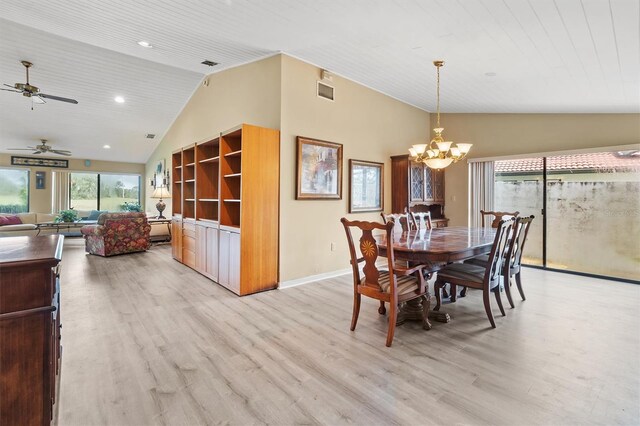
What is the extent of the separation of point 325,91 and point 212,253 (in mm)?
2974

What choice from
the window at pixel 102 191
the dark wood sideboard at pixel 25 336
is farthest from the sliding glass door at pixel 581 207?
the window at pixel 102 191

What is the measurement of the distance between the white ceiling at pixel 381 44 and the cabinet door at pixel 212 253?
104 inches

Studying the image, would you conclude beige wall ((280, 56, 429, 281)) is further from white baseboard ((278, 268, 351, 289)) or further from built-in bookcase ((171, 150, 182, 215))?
built-in bookcase ((171, 150, 182, 215))

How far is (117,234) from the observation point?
6.25 meters

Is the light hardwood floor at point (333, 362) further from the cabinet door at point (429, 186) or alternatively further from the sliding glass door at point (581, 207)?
the cabinet door at point (429, 186)

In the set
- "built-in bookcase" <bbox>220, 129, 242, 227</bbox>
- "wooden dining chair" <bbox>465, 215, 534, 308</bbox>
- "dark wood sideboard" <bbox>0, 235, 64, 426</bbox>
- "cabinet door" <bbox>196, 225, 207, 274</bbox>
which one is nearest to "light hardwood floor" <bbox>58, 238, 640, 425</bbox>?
"wooden dining chair" <bbox>465, 215, 534, 308</bbox>

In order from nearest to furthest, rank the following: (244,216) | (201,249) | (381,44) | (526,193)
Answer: (381,44) → (244,216) → (201,249) → (526,193)

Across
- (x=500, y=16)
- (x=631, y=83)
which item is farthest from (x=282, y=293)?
(x=631, y=83)

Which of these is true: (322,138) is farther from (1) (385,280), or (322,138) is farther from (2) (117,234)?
(2) (117,234)

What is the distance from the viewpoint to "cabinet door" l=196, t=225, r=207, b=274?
471 centimetres

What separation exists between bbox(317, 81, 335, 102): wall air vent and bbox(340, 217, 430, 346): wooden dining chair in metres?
2.67

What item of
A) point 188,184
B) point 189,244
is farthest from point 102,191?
point 189,244

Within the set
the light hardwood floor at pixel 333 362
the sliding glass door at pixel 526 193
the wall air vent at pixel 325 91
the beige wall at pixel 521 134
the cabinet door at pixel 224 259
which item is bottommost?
the light hardwood floor at pixel 333 362

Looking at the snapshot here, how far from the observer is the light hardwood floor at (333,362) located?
175 cm
